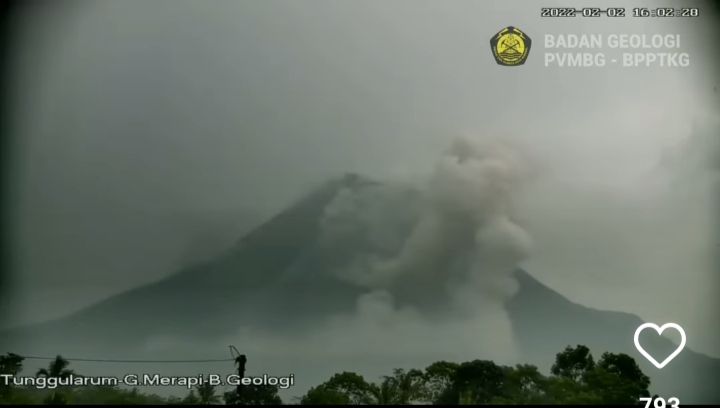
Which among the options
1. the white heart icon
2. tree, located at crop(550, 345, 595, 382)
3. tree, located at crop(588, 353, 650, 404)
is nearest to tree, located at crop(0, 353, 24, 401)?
tree, located at crop(550, 345, 595, 382)

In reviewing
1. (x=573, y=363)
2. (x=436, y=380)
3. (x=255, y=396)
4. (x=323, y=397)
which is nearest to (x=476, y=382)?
(x=436, y=380)

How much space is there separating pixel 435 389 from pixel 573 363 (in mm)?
720

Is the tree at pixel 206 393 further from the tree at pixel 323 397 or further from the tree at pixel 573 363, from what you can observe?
the tree at pixel 573 363

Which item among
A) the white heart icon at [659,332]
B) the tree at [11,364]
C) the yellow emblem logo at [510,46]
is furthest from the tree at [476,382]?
the tree at [11,364]

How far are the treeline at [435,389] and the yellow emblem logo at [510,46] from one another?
5.13 ft

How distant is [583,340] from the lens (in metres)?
3.26

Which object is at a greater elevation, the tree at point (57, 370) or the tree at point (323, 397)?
the tree at point (57, 370)

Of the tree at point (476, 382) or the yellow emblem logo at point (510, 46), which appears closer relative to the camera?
the tree at point (476, 382)

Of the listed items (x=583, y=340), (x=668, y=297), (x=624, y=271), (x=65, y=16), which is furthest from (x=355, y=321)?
(x=65, y=16)

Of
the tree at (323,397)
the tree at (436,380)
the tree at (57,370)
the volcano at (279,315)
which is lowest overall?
the tree at (323,397)

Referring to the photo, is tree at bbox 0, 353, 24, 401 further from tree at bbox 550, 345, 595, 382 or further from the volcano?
tree at bbox 550, 345, 595, 382

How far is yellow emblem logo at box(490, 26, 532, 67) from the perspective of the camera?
3348 millimetres

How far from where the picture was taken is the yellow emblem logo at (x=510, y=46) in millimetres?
3348

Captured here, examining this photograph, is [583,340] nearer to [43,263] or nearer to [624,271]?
[624,271]
